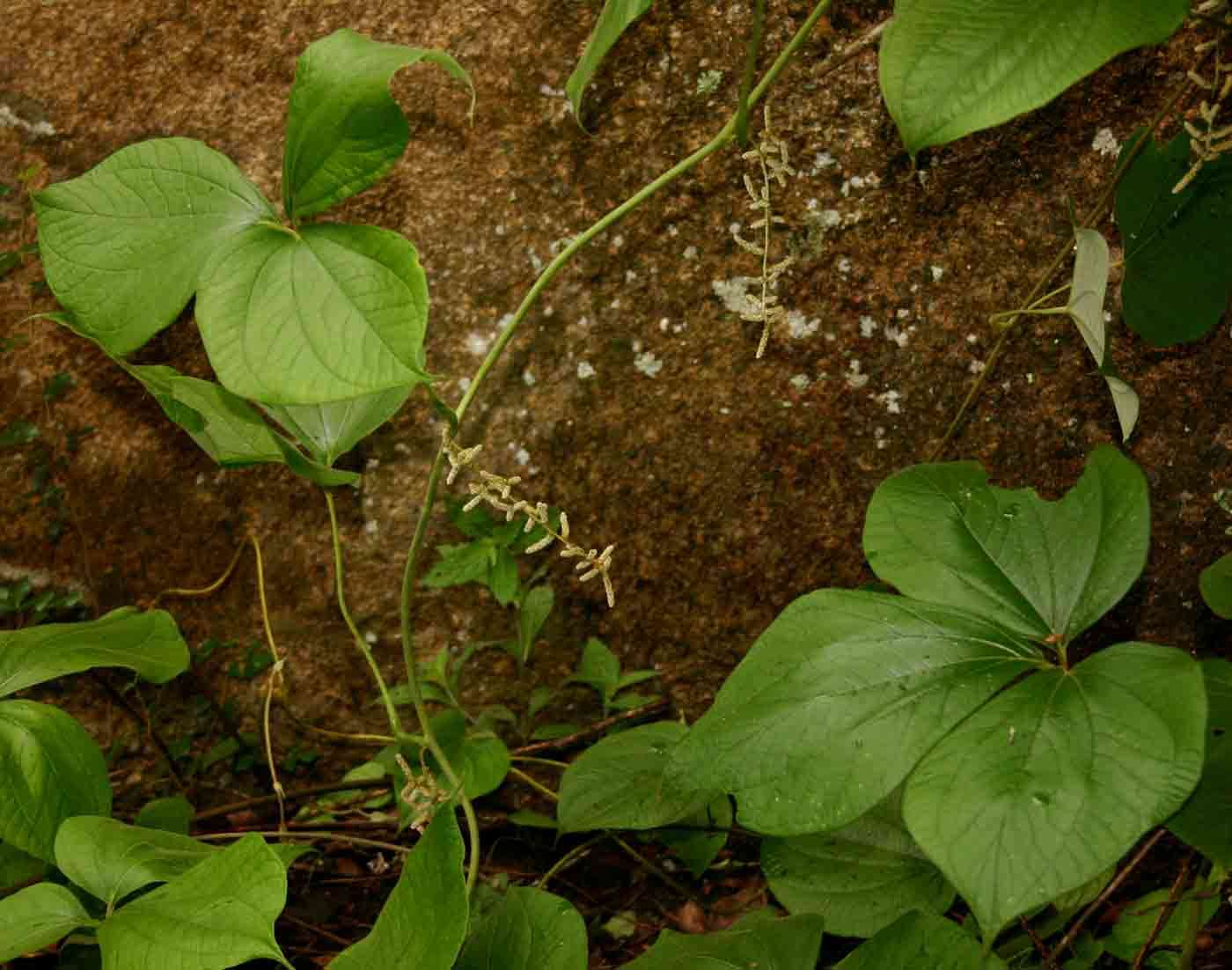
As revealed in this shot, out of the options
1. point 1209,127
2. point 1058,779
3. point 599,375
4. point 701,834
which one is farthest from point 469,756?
point 1209,127

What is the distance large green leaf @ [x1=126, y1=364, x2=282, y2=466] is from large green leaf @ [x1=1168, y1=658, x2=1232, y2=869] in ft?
3.76

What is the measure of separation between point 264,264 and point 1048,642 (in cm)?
89

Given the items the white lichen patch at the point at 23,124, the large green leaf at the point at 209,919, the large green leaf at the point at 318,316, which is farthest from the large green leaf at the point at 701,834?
the white lichen patch at the point at 23,124

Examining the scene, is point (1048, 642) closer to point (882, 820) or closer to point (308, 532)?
point (882, 820)

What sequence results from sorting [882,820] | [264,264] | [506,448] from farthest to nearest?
[506,448] → [882,820] → [264,264]

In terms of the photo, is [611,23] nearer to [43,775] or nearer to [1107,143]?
[1107,143]

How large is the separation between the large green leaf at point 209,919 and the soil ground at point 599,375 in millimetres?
542

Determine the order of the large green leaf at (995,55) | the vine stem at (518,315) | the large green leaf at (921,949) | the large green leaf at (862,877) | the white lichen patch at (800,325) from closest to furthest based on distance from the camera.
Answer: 1. the large green leaf at (995,55)
2. the large green leaf at (921,949)
3. the vine stem at (518,315)
4. the large green leaf at (862,877)
5. the white lichen patch at (800,325)

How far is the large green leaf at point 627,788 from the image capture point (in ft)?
4.35

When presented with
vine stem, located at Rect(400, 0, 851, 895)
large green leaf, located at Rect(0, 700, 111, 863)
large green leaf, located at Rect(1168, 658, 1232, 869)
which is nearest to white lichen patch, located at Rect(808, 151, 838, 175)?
vine stem, located at Rect(400, 0, 851, 895)

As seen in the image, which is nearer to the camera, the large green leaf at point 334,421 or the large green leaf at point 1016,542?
the large green leaf at point 1016,542

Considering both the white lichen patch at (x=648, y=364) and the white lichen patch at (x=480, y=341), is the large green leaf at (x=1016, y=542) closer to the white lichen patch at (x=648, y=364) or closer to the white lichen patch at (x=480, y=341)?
the white lichen patch at (x=648, y=364)

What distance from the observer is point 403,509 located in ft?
5.40

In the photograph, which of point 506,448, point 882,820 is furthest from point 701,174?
point 882,820
